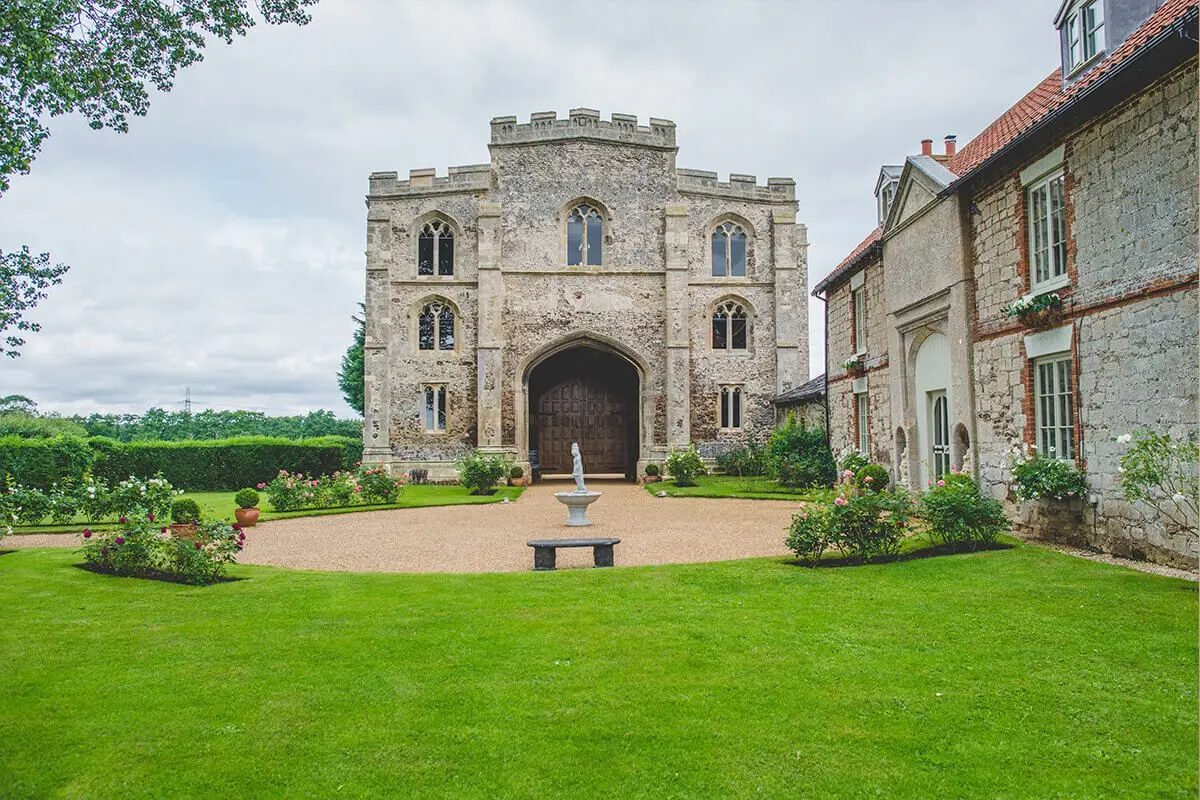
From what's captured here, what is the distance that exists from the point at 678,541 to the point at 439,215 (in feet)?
59.5

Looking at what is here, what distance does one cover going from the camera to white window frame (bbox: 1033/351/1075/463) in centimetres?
916

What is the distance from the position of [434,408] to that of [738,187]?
13597 mm

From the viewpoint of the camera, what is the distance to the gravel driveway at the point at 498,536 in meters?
10.4

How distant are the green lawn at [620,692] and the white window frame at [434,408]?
18458mm

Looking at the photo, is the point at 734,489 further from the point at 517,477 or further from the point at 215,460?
the point at 215,460

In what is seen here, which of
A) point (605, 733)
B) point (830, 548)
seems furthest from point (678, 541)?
point (605, 733)

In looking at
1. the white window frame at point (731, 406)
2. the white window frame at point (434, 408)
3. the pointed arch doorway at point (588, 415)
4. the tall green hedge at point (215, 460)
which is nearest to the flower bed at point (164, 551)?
the tall green hedge at point (215, 460)

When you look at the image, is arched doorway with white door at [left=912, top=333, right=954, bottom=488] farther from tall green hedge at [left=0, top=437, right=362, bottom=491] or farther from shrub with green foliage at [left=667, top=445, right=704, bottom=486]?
tall green hedge at [left=0, top=437, right=362, bottom=491]

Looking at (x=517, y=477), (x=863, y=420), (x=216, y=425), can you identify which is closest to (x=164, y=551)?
(x=863, y=420)

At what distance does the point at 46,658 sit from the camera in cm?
542

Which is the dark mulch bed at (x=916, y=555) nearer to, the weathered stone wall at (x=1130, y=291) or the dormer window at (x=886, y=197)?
the weathered stone wall at (x=1130, y=291)

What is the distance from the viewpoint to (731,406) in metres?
26.6

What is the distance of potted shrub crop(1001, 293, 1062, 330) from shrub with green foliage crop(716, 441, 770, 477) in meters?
14.3

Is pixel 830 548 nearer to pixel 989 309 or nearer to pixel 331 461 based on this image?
pixel 989 309
